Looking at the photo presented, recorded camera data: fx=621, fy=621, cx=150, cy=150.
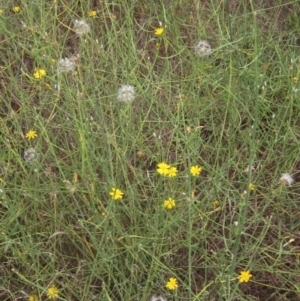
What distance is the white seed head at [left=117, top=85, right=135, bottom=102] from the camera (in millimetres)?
1790

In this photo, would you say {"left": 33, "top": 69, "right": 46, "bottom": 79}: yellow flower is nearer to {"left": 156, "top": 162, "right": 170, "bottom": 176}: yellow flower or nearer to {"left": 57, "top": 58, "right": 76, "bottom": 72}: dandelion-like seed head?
{"left": 57, "top": 58, "right": 76, "bottom": 72}: dandelion-like seed head

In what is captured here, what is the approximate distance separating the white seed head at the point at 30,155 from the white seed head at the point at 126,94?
0.30m

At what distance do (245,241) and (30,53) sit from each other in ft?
3.05

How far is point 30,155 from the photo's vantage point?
5.54 ft

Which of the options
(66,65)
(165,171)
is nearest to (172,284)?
(165,171)

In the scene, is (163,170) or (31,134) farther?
(31,134)

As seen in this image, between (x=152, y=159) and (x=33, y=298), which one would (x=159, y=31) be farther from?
(x=33, y=298)

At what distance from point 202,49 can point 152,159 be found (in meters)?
0.47

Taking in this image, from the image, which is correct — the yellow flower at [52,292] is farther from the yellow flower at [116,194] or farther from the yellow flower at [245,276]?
the yellow flower at [245,276]

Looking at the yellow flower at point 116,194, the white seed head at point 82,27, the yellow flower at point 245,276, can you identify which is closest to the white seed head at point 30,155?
the yellow flower at point 116,194

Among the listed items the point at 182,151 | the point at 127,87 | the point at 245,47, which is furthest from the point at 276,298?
the point at 245,47

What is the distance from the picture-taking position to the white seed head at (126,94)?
179cm

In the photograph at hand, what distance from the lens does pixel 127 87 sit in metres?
1.82

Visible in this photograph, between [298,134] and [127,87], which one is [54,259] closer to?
[127,87]
